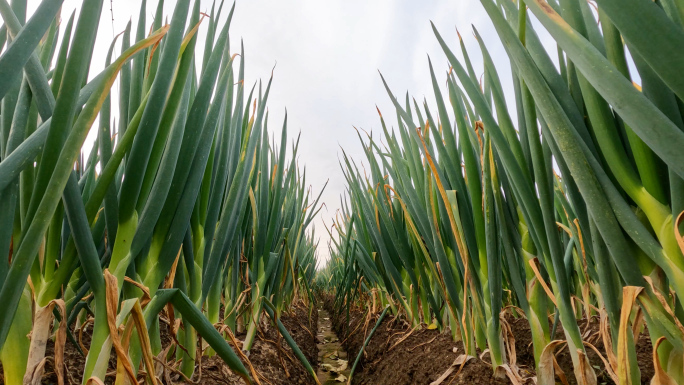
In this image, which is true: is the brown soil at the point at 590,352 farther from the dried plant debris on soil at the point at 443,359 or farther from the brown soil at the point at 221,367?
the brown soil at the point at 221,367

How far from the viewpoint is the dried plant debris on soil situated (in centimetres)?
64

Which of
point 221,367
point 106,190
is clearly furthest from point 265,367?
point 106,190

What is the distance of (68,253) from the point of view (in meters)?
0.47

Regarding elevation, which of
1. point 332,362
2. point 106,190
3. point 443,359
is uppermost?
point 106,190

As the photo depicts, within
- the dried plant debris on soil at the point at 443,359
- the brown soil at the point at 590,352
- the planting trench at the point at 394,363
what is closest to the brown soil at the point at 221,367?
the planting trench at the point at 394,363

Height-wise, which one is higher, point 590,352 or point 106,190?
point 106,190

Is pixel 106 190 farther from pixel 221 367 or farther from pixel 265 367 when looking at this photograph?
pixel 265 367

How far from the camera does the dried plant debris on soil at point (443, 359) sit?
2.11 ft

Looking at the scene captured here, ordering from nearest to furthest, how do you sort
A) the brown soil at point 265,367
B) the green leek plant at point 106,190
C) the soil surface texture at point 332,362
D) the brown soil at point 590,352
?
1. the green leek plant at point 106,190
2. the brown soil at point 590,352
3. the brown soil at point 265,367
4. the soil surface texture at point 332,362

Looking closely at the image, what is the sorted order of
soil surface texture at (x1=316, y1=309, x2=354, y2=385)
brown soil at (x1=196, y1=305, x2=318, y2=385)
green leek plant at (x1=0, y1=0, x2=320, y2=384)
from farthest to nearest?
soil surface texture at (x1=316, y1=309, x2=354, y2=385) → brown soil at (x1=196, y1=305, x2=318, y2=385) → green leek plant at (x1=0, y1=0, x2=320, y2=384)

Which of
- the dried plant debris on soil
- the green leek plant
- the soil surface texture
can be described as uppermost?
the green leek plant

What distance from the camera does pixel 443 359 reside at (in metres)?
0.86

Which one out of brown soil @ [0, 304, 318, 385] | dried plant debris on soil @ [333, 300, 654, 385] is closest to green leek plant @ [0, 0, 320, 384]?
brown soil @ [0, 304, 318, 385]

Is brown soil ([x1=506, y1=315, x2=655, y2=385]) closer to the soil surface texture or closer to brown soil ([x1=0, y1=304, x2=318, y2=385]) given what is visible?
brown soil ([x1=0, y1=304, x2=318, y2=385])
